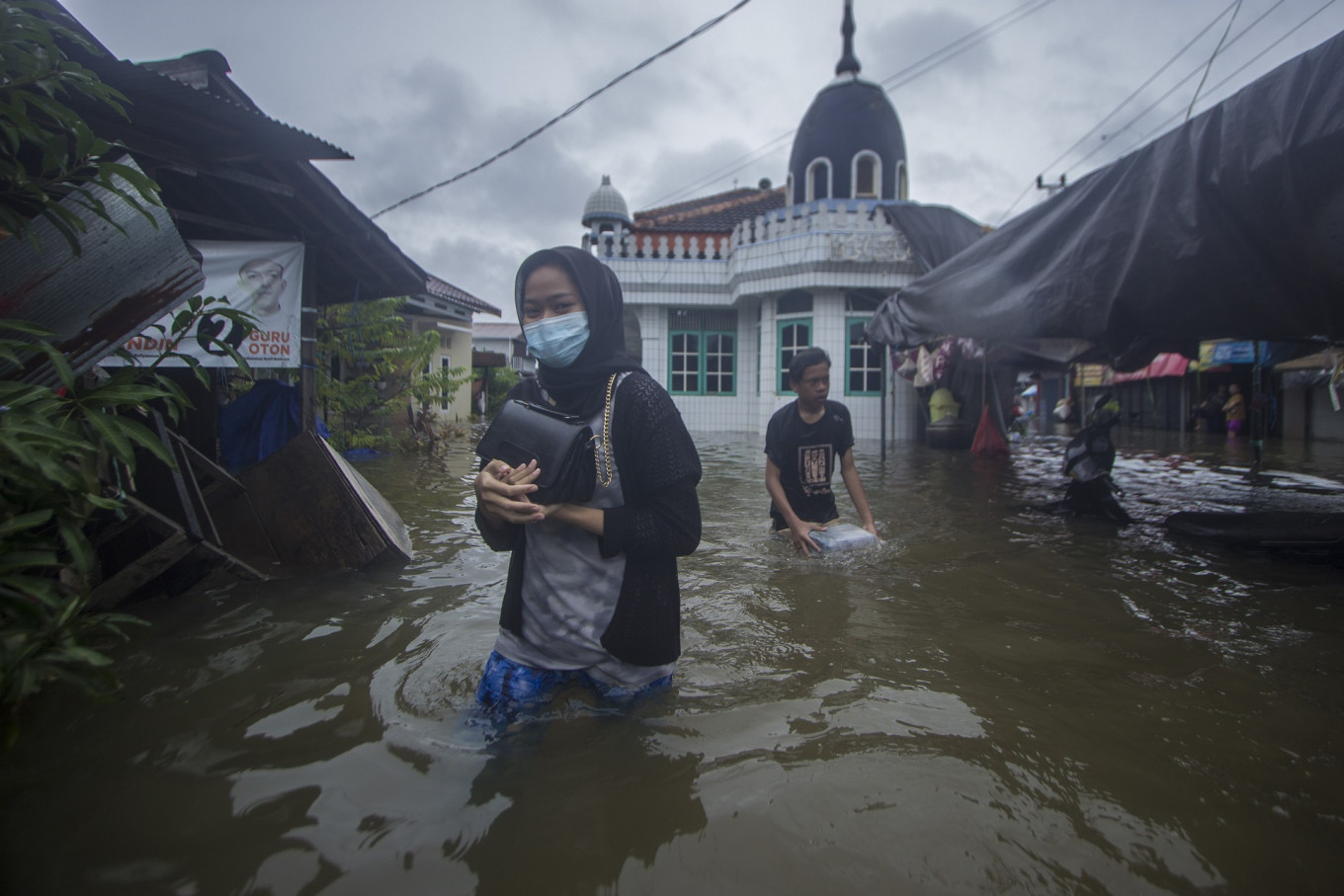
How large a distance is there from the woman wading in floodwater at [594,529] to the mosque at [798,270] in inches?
550

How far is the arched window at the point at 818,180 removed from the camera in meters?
19.2

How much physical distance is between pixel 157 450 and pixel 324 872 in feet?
3.69


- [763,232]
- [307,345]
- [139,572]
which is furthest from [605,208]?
[139,572]

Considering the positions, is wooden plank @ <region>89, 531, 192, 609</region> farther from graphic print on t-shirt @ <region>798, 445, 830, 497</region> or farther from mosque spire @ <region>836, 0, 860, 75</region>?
mosque spire @ <region>836, 0, 860, 75</region>

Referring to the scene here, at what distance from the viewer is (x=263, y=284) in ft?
21.5

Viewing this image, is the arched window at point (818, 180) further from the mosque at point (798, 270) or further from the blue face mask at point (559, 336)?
the blue face mask at point (559, 336)

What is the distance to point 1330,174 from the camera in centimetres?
384

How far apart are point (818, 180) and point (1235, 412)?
12.9 meters

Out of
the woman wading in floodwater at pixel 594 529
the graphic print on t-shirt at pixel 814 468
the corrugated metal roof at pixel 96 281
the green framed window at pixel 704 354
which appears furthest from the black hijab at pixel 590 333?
the green framed window at pixel 704 354

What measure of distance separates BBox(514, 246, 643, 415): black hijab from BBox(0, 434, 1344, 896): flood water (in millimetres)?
984

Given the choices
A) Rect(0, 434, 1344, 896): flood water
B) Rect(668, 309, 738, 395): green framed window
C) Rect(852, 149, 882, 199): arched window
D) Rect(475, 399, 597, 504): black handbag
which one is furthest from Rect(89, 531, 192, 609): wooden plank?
Rect(852, 149, 882, 199): arched window

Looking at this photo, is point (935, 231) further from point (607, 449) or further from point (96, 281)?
point (96, 281)

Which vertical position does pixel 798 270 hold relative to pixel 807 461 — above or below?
above

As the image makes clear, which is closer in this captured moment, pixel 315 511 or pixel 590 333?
pixel 590 333
